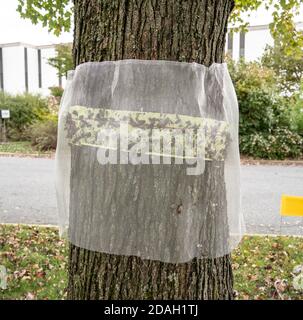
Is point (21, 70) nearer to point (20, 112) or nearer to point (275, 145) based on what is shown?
point (20, 112)

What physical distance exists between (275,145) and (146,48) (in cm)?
944

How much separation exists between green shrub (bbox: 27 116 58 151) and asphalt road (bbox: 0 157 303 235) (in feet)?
4.53

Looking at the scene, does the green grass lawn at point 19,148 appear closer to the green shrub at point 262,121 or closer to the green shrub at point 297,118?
the green shrub at point 262,121

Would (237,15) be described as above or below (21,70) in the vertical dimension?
below

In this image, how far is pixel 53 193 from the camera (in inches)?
268

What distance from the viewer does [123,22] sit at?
4.50ft

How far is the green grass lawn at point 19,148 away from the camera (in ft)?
39.5

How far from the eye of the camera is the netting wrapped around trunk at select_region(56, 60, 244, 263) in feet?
4.32

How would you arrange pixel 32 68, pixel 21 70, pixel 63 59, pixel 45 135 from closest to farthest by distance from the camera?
pixel 45 135 → pixel 63 59 → pixel 21 70 → pixel 32 68

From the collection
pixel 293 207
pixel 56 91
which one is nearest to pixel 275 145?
pixel 293 207

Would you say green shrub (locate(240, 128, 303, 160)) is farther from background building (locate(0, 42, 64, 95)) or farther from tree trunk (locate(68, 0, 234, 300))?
background building (locate(0, 42, 64, 95))

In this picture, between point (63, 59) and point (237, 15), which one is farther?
point (63, 59)
